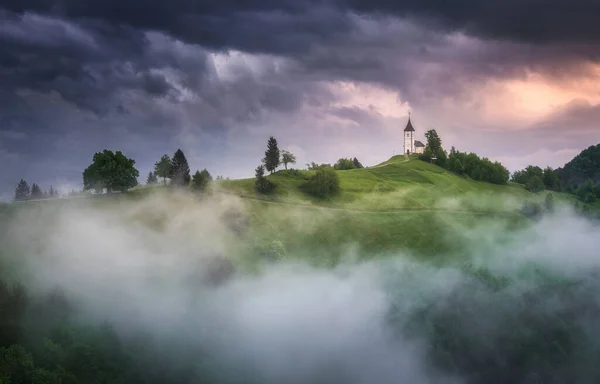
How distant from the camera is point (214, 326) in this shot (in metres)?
110

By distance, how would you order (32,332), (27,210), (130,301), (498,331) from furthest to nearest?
(498,331)
(27,210)
(130,301)
(32,332)

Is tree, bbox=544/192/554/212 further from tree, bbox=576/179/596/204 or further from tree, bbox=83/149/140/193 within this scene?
tree, bbox=83/149/140/193

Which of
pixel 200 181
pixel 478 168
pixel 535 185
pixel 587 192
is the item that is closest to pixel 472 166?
pixel 478 168

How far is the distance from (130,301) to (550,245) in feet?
396

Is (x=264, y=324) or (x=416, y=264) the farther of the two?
(x=416, y=264)

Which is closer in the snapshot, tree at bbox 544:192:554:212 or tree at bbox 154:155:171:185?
tree at bbox 154:155:171:185

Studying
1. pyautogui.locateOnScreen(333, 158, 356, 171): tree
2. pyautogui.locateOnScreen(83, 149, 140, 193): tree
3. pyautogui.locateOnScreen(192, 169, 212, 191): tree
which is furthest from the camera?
pyautogui.locateOnScreen(333, 158, 356, 171): tree

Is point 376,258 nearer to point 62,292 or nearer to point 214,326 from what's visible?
point 214,326

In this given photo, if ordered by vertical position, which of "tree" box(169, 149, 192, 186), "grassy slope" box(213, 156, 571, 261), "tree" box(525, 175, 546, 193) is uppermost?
"tree" box(169, 149, 192, 186)

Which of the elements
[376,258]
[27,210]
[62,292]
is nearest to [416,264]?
[376,258]

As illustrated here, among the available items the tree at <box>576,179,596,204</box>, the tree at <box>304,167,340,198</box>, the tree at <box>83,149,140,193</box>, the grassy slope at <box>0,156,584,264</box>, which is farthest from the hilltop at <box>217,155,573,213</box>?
the tree at <box>83,149,140,193</box>

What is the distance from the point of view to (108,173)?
125 m

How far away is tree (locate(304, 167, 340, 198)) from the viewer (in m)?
144

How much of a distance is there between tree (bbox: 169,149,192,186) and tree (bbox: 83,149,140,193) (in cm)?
1067
